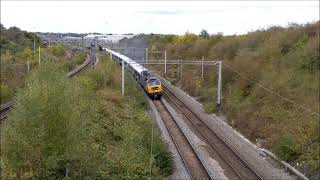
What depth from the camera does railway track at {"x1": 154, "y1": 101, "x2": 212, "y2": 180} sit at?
815 inches

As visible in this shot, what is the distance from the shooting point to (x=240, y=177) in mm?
20125

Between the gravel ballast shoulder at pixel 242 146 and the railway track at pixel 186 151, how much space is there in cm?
266

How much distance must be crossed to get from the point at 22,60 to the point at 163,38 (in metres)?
49.8

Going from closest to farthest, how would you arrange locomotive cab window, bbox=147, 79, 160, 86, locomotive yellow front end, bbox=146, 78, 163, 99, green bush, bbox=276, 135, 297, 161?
green bush, bbox=276, 135, 297, 161
locomotive yellow front end, bbox=146, 78, 163, 99
locomotive cab window, bbox=147, 79, 160, 86

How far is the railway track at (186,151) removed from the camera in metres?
20.7

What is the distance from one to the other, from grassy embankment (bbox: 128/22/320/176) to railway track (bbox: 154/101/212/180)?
14.5 ft

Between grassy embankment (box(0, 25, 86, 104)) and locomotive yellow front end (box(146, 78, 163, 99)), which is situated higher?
grassy embankment (box(0, 25, 86, 104))

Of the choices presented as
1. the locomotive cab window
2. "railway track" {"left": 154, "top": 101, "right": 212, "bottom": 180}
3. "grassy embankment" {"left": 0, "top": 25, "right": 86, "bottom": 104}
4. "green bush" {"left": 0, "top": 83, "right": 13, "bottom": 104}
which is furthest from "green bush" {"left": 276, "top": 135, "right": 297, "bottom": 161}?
"green bush" {"left": 0, "top": 83, "right": 13, "bottom": 104}

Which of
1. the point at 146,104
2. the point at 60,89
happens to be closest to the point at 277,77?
the point at 146,104

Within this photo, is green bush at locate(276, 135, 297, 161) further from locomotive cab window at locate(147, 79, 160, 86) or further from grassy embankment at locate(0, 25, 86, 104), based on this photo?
locomotive cab window at locate(147, 79, 160, 86)

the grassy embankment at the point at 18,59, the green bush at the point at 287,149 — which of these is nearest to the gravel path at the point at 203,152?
the green bush at the point at 287,149

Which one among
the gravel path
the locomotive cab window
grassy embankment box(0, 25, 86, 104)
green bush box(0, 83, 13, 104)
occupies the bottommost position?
the gravel path

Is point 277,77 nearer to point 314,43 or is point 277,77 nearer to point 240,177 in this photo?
point 314,43

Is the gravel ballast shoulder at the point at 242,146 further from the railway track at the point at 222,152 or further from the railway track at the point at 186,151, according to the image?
the railway track at the point at 186,151
